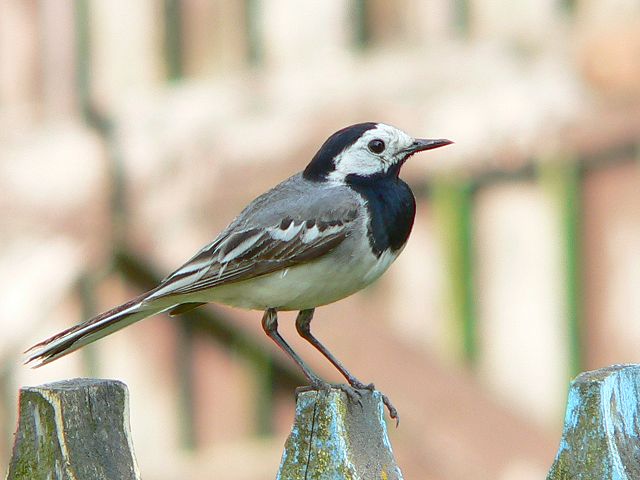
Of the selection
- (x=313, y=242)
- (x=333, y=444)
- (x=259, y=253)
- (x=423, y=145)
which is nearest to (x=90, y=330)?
(x=259, y=253)

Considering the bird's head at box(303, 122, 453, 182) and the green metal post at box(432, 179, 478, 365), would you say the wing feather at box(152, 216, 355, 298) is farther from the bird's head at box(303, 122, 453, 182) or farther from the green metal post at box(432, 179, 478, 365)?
the green metal post at box(432, 179, 478, 365)

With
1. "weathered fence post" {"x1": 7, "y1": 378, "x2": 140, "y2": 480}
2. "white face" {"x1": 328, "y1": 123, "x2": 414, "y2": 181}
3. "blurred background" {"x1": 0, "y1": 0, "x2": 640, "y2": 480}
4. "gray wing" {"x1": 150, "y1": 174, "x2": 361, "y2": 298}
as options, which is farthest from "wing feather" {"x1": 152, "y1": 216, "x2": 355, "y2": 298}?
"blurred background" {"x1": 0, "y1": 0, "x2": 640, "y2": 480}

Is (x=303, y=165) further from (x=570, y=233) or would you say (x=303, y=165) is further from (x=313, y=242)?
(x=313, y=242)

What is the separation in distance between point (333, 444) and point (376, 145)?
1.30 m

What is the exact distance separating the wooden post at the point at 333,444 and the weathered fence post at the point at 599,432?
0.33 meters

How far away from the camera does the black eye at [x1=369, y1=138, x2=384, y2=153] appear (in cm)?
361

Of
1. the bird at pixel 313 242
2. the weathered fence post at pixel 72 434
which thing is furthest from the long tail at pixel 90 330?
the weathered fence post at pixel 72 434

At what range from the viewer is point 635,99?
191 inches

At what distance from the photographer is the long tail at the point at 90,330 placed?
10.1ft

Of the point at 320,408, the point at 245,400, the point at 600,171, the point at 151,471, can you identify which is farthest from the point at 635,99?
the point at 320,408

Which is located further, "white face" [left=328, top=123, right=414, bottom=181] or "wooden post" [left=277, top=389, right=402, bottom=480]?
"white face" [left=328, top=123, right=414, bottom=181]

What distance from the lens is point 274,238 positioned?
348 cm

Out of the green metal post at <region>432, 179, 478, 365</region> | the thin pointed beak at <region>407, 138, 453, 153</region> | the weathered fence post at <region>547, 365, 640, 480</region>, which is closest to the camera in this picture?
the weathered fence post at <region>547, 365, 640, 480</region>

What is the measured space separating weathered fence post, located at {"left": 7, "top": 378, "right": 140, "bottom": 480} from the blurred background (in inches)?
77.0
